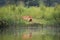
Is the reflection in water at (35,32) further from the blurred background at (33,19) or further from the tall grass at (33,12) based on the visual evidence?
the tall grass at (33,12)

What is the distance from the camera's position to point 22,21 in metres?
8.02

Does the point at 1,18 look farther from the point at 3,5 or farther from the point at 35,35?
the point at 35,35

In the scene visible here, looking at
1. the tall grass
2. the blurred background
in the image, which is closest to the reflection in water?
the blurred background

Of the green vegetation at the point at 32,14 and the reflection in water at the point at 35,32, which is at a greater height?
the green vegetation at the point at 32,14

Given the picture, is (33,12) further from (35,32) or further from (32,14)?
(35,32)

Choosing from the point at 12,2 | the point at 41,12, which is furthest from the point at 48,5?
the point at 12,2

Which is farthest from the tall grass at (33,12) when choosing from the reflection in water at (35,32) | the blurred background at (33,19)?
the reflection in water at (35,32)

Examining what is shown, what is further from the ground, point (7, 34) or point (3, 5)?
point (3, 5)

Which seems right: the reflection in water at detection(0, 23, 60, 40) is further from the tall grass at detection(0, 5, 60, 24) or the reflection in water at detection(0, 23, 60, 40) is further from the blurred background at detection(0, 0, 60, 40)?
the tall grass at detection(0, 5, 60, 24)

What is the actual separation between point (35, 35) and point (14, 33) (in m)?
0.41

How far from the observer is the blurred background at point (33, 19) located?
7.97 meters

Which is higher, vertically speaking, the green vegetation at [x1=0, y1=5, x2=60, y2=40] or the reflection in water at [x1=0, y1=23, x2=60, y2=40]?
the green vegetation at [x1=0, y1=5, x2=60, y2=40]

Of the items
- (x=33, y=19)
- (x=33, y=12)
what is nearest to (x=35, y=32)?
(x=33, y=19)

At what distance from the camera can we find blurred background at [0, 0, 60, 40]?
797cm
